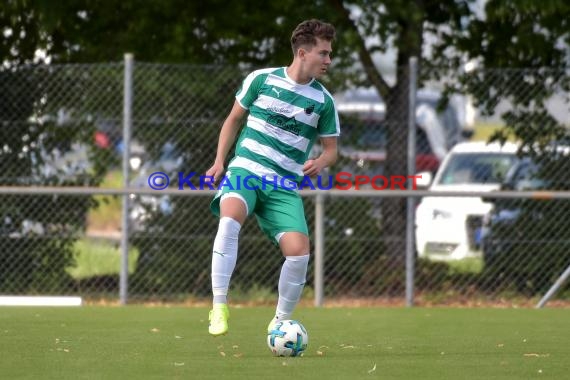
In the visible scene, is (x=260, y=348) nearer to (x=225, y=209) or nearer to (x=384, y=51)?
(x=225, y=209)

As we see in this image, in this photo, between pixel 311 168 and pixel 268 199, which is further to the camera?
pixel 268 199

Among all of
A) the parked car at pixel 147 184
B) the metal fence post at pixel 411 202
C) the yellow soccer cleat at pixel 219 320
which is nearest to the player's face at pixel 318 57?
the yellow soccer cleat at pixel 219 320

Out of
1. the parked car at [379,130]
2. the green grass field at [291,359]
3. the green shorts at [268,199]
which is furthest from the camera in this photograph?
the parked car at [379,130]

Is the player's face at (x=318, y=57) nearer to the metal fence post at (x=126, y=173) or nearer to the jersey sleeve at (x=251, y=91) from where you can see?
the jersey sleeve at (x=251, y=91)

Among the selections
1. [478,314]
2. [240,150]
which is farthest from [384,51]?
[240,150]

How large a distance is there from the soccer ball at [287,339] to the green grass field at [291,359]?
0.28 feet

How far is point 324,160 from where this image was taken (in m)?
7.60

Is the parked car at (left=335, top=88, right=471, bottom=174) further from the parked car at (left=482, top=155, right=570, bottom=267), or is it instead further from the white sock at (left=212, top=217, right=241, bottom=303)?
the white sock at (left=212, top=217, right=241, bottom=303)

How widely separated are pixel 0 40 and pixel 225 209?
6.46 meters

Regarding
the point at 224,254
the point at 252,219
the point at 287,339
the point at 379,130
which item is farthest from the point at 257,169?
the point at 379,130

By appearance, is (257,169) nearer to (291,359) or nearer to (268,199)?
(268,199)

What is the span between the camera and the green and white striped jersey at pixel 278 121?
7.55 m

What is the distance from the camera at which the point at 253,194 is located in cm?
750

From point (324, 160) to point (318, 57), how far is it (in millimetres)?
576
